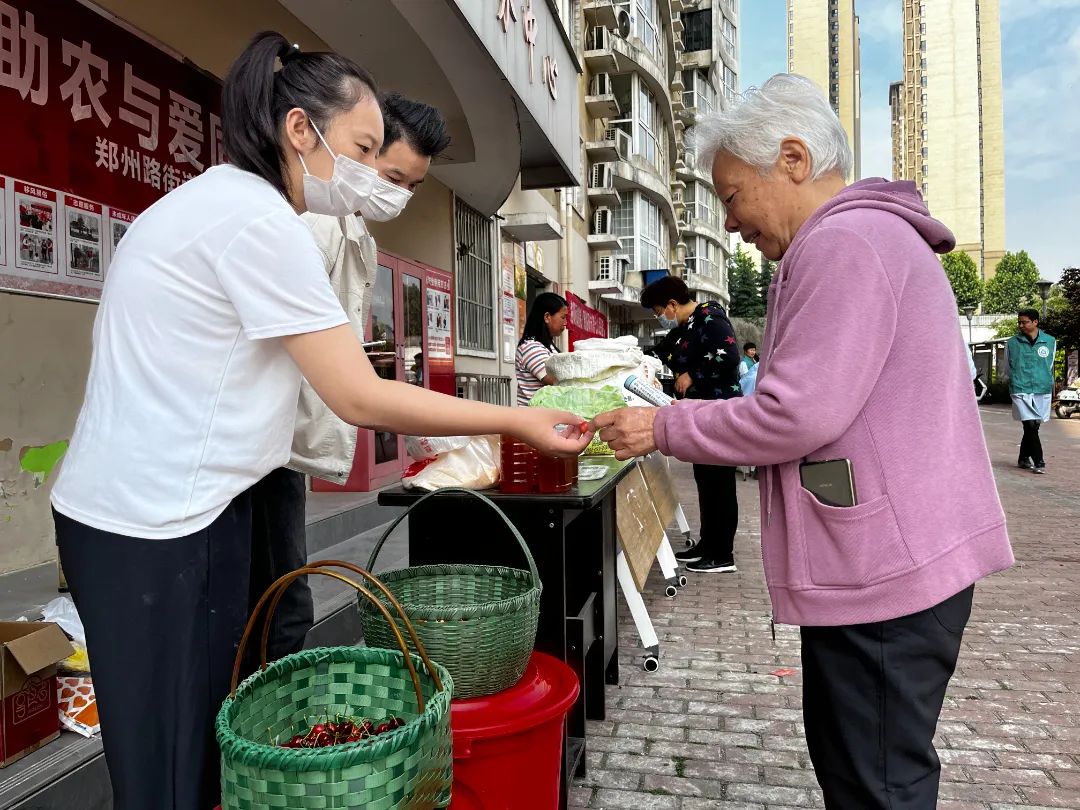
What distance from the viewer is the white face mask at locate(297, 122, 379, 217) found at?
1629 mm

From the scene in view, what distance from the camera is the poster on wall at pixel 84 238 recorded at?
3.96 meters

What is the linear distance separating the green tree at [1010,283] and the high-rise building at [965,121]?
1337 cm

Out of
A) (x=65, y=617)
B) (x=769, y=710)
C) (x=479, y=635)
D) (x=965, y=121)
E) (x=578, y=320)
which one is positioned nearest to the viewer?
(x=479, y=635)

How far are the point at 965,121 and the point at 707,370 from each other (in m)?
97.2

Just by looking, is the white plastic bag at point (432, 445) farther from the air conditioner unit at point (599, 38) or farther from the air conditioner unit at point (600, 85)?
the air conditioner unit at point (599, 38)

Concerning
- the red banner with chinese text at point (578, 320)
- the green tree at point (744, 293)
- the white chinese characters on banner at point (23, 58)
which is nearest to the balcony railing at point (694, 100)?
the green tree at point (744, 293)

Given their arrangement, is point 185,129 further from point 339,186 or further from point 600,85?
point 600,85

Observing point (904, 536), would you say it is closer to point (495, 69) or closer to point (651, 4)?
point (495, 69)

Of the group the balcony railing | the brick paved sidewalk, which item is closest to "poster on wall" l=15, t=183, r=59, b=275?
the brick paved sidewalk

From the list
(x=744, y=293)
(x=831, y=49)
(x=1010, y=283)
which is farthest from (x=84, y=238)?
(x=831, y=49)

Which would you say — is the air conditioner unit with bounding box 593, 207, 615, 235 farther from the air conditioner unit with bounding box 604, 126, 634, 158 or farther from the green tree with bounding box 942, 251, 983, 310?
the green tree with bounding box 942, 251, 983, 310

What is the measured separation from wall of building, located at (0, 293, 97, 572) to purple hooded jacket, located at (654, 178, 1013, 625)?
368 cm

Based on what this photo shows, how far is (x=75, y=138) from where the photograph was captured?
3945 millimetres

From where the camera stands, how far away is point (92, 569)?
134 cm
